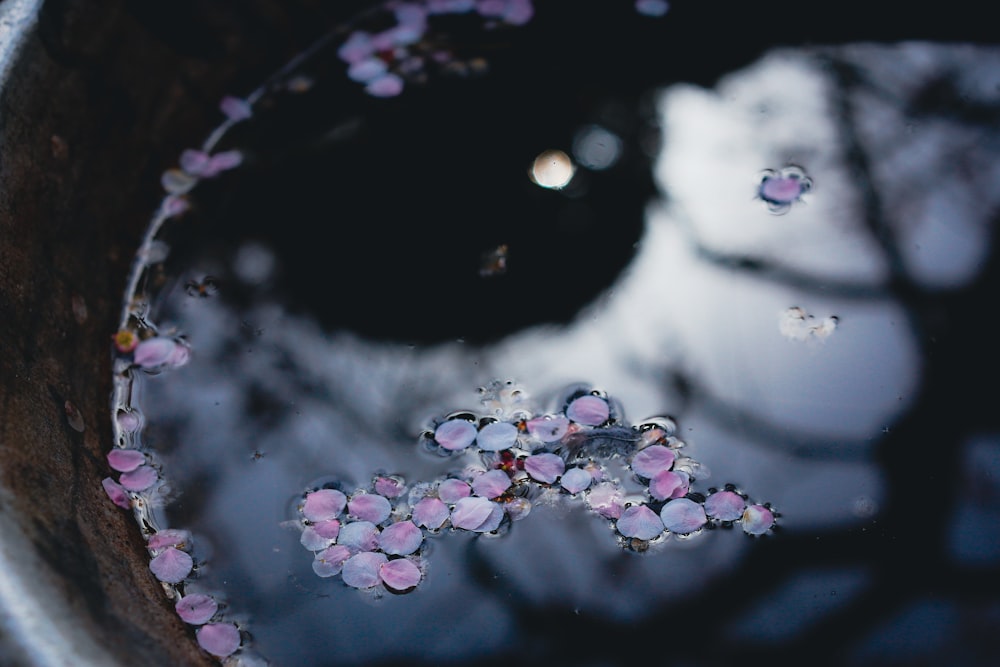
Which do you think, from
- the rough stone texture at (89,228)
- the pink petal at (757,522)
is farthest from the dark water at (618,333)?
the rough stone texture at (89,228)

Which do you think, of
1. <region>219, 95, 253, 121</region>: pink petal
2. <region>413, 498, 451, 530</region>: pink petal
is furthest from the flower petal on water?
<region>219, 95, 253, 121</region>: pink petal

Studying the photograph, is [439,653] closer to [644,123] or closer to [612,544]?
[612,544]

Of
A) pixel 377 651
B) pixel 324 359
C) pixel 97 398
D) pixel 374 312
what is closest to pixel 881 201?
pixel 374 312

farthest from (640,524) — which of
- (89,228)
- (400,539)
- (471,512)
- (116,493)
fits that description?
(89,228)

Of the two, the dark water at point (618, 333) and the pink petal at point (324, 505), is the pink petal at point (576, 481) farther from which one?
the pink petal at point (324, 505)

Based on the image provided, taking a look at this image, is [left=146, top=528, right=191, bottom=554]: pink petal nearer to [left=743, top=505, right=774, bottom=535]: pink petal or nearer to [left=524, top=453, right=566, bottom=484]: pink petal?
[left=524, top=453, right=566, bottom=484]: pink petal
